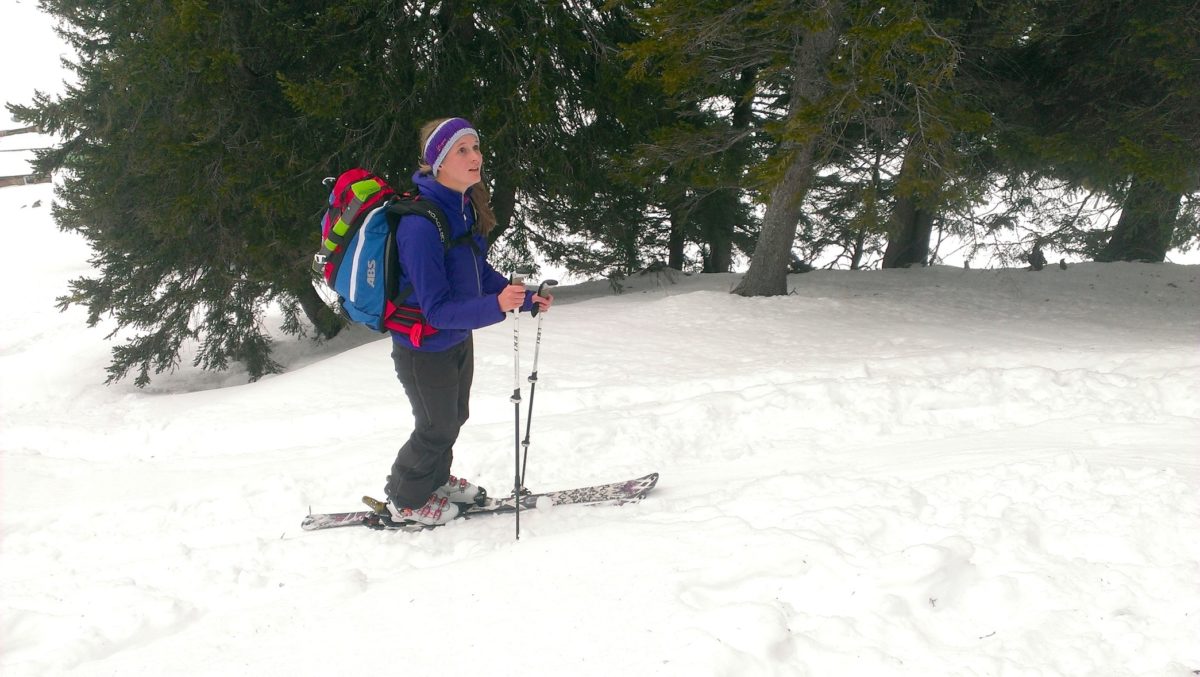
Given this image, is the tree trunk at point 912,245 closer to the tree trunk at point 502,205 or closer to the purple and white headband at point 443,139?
the tree trunk at point 502,205

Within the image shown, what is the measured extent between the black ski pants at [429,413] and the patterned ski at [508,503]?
182 millimetres

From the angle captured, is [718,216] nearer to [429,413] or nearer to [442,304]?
[429,413]

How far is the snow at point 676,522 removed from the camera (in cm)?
287

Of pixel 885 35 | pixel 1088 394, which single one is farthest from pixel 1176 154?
pixel 1088 394

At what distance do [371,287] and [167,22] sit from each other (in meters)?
8.12

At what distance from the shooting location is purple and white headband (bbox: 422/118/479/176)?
400cm

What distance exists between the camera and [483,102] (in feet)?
36.1

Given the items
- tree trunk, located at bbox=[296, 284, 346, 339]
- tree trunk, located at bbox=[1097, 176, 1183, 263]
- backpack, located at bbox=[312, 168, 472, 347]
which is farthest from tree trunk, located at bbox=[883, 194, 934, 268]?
backpack, located at bbox=[312, 168, 472, 347]

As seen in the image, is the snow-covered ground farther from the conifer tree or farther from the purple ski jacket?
the conifer tree

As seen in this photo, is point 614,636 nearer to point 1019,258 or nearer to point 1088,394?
point 1088,394

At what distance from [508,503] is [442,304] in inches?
60.0

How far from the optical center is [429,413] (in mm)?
4242

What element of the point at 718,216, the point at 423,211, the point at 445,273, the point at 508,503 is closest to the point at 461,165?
the point at 423,211

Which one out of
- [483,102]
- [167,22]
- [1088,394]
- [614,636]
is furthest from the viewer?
[483,102]
